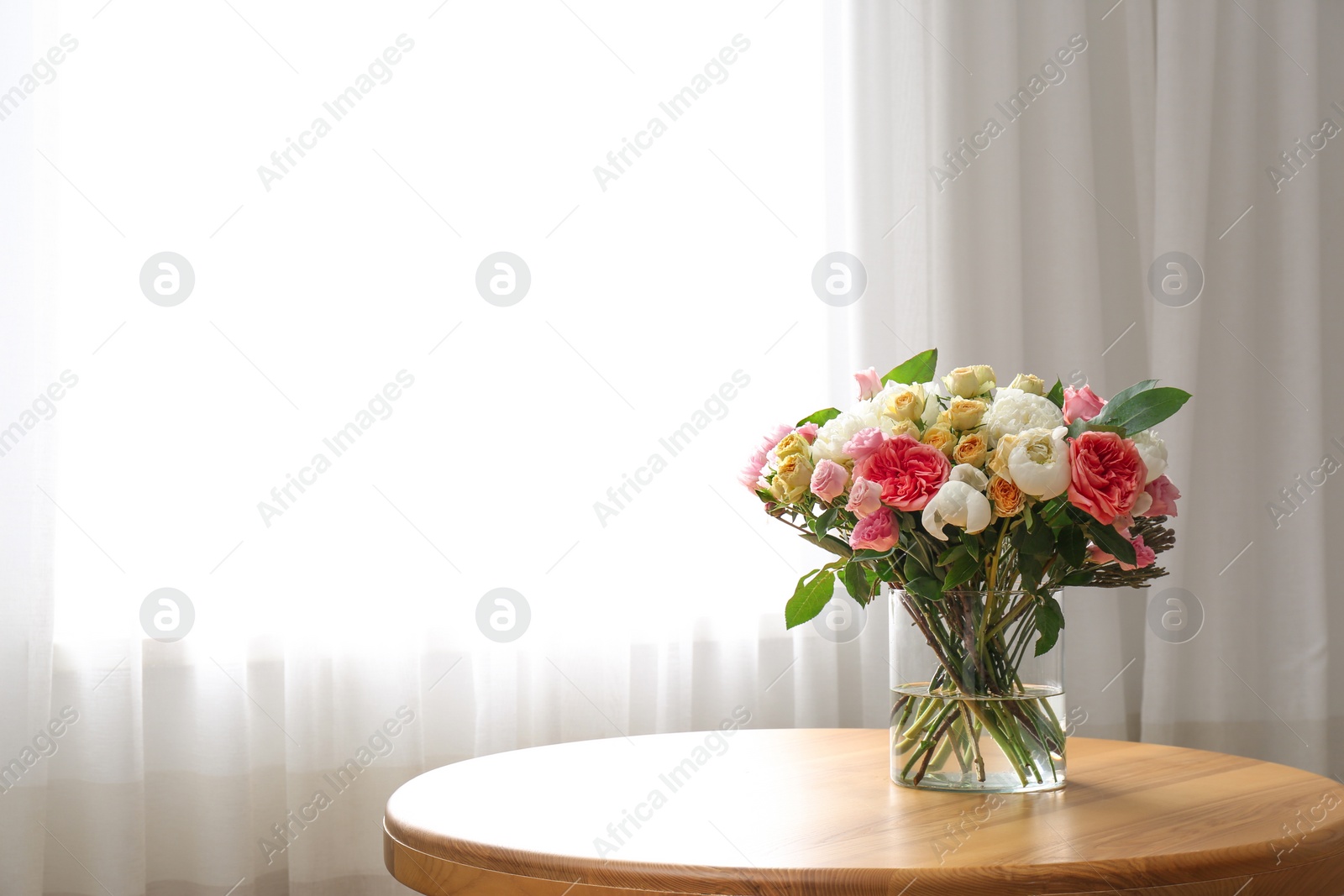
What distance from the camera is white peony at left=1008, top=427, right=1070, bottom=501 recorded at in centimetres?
108

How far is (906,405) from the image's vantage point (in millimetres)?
1180

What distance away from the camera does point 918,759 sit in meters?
1.24

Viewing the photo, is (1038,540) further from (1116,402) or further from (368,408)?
(368,408)

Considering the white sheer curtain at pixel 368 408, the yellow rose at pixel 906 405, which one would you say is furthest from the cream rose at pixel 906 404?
the white sheer curtain at pixel 368 408

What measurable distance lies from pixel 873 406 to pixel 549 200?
54.9 inches

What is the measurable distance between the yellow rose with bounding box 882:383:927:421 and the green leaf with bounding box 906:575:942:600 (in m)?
0.18

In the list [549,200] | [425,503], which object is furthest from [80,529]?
[549,200]

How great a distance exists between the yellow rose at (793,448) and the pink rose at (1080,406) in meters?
0.28

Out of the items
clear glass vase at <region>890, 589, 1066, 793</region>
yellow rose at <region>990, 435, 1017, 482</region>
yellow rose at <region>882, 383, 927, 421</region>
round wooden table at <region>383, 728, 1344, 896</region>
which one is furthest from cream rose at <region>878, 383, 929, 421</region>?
round wooden table at <region>383, 728, 1344, 896</region>

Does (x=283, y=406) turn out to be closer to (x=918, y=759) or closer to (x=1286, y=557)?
(x=918, y=759)

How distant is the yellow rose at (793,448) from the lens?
1.22 m

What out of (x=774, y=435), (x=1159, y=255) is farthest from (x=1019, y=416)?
(x=1159, y=255)

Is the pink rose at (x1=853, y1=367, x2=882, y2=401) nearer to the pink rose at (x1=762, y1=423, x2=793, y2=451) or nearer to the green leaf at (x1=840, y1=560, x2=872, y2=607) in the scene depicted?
the pink rose at (x1=762, y1=423, x2=793, y2=451)

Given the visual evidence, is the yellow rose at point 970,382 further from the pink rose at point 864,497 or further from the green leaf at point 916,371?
the pink rose at point 864,497
